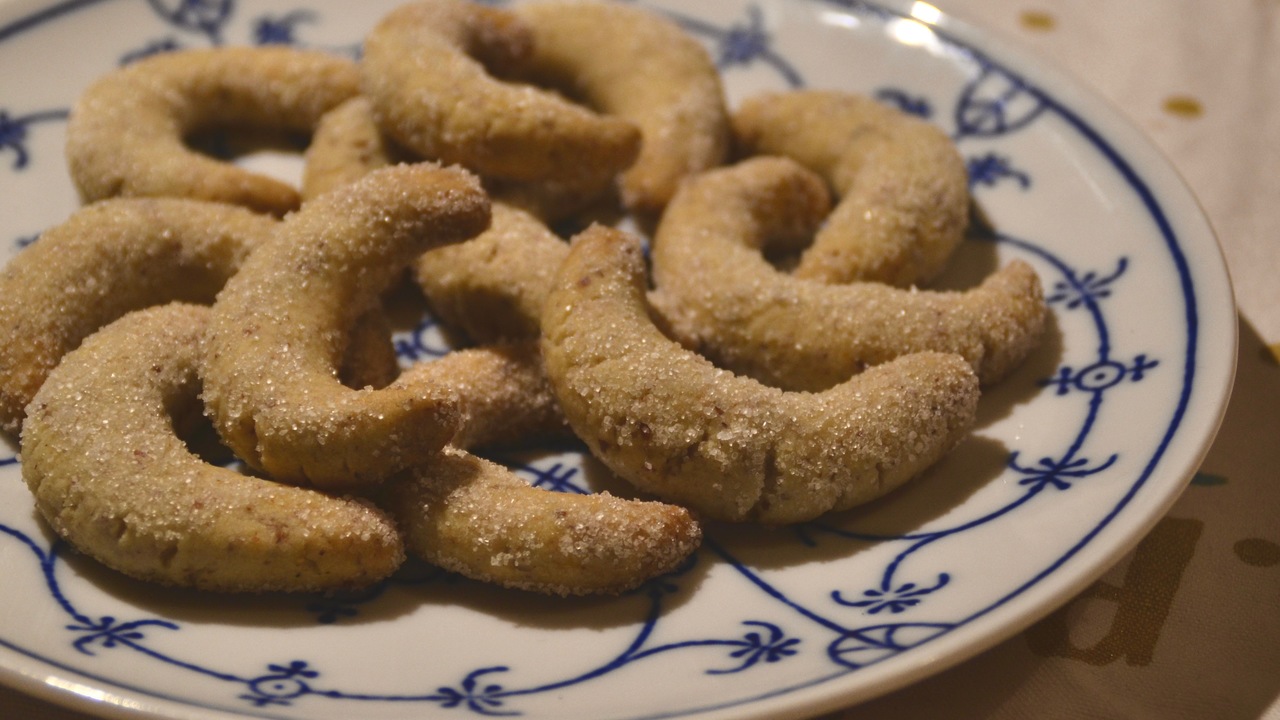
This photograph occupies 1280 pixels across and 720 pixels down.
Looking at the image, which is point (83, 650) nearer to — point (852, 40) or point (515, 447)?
point (515, 447)

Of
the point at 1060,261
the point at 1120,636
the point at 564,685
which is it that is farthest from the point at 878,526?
the point at 1060,261

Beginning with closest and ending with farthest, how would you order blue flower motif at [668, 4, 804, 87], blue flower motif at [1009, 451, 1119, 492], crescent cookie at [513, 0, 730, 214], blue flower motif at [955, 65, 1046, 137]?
blue flower motif at [1009, 451, 1119, 492]
crescent cookie at [513, 0, 730, 214]
blue flower motif at [955, 65, 1046, 137]
blue flower motif at [668, 4, 804, 87]

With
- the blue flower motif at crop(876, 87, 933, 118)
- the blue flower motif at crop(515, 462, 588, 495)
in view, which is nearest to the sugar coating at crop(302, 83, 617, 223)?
the blue flower motif at crop(515, 462, 588, 495)

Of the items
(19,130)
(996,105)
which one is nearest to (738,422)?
(996,105)

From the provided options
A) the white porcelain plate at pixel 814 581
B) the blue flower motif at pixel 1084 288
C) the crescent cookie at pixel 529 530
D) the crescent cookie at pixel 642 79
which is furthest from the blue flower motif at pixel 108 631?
the blue flower motif at pixel 1084 288

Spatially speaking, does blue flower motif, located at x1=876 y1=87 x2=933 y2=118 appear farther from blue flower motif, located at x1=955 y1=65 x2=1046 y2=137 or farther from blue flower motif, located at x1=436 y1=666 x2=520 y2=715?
blue flower motif, located at x1=436 y1=666 x2=520 y2=715

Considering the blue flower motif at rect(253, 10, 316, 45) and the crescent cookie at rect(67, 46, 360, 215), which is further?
the blue flower motif at rect(253, 10, 316, 45)

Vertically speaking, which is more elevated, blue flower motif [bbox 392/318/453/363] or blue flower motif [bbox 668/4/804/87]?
blue flower motif [bbox 668/4/804/87]

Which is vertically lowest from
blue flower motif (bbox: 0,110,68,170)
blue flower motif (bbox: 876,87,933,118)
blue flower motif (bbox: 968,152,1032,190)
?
blue flower motif (bbox: 0,110,68,170)
